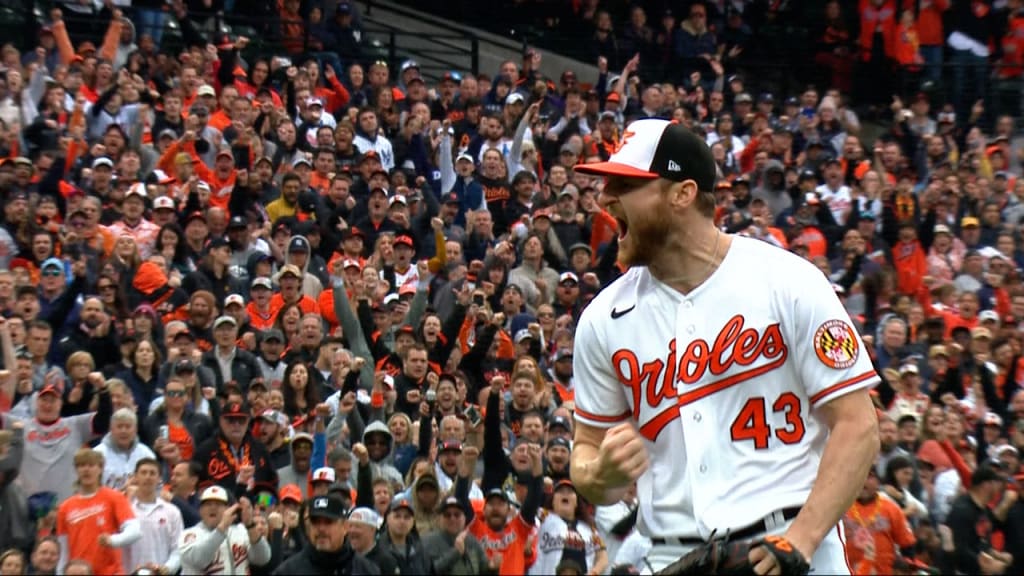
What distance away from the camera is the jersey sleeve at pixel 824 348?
13.3ft

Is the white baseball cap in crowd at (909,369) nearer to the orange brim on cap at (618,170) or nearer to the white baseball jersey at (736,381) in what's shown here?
the white baseball jersey at (736,381)

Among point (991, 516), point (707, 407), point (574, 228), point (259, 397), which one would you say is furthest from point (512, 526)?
A: point (707, 407)

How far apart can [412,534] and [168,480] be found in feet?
5.31

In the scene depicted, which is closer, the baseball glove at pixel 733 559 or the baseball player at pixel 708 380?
the baseball glove at pixel 733 559

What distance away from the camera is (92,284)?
1305 cm

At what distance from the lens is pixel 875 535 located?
11.3 m

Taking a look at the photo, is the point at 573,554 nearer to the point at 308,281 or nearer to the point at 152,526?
the point at 152,526

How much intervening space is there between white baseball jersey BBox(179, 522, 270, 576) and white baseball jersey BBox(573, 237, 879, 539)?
Result: 6247 millimetres

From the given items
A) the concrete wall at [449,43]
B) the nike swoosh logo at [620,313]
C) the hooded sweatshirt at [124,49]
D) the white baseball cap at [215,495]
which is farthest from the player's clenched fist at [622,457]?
the concrete wall at [449,43]

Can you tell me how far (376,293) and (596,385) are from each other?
31.7 ft

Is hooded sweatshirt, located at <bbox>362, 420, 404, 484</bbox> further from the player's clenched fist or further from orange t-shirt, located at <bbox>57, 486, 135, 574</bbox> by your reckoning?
the player's clenched fist

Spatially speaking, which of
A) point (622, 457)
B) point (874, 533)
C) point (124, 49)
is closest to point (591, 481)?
point (622, 457)

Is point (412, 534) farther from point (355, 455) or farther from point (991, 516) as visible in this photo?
point (991, 516)

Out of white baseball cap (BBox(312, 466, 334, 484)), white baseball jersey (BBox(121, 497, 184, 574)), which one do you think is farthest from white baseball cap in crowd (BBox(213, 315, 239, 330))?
white baseball jersey (BBox(121, 497, 184, 574))
